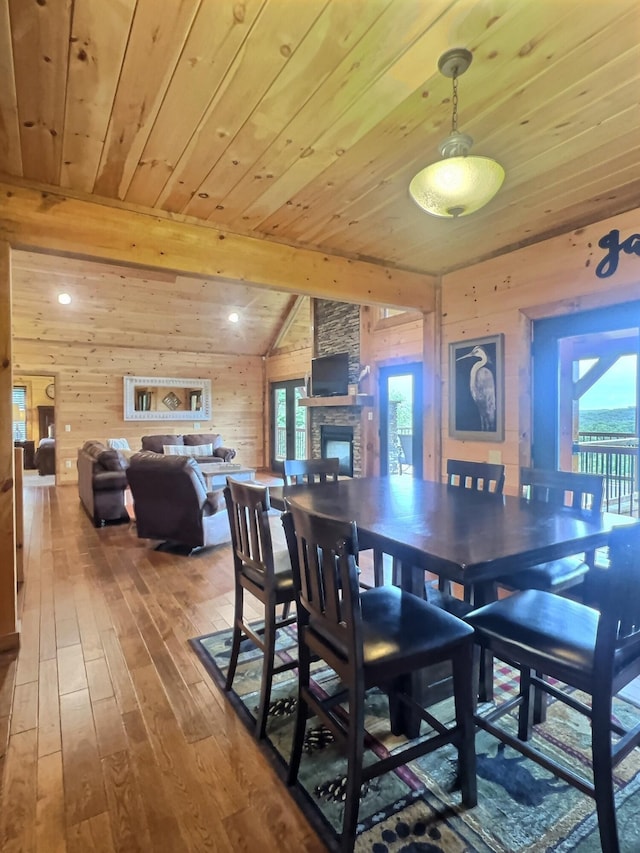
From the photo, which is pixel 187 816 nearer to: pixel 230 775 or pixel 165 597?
pixel 230 775

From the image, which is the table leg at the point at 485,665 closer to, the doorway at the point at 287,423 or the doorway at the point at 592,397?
the doorway at the point at 592,397

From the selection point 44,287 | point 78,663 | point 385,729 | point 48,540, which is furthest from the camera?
point 44,287

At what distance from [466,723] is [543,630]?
1.39 ft

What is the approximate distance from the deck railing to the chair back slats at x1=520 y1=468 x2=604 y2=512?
2.14 feet

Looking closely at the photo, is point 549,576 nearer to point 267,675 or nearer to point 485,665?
point 485,665

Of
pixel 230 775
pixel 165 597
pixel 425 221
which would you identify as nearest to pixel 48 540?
pixel 165 597

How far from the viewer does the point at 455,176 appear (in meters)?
1.70

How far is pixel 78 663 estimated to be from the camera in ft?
8.06

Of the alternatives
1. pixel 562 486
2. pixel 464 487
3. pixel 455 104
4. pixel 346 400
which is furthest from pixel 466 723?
pixel 346 400

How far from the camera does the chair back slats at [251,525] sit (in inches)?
76.7

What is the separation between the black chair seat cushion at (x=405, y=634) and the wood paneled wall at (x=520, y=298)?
2003 millimetres

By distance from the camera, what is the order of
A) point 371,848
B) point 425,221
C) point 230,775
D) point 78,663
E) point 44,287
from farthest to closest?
point 44,287 < point 425,221 < point 78,663 < point 230,775 < point 371,848

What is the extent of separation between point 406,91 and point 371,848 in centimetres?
263

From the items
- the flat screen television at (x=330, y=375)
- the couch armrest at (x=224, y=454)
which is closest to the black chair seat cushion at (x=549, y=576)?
the flat screen television at (x=330, y=375)
